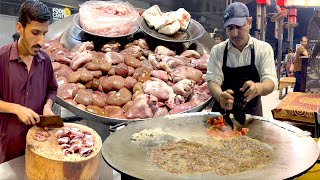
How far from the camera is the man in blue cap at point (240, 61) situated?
139 inches

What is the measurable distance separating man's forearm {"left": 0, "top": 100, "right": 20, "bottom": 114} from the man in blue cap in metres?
→ 1.84

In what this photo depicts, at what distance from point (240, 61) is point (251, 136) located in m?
1.19

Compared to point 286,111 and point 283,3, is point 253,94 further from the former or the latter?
point 283,3

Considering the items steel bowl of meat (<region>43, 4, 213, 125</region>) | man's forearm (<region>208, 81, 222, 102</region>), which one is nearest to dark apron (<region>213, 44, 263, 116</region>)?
man's forearm (<region>208, 81, 222, 102</region>)

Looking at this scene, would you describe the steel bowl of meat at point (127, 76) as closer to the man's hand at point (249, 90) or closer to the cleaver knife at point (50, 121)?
the man's hand at point (249, 90)

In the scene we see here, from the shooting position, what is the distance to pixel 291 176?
1887mm

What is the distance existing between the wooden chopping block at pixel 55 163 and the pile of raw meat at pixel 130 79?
1.83 meters

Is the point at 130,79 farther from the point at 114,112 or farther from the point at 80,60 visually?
the point at 80,60

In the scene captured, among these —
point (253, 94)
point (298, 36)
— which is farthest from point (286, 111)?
point (298, 36)

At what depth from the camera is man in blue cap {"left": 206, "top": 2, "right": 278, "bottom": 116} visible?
354cm

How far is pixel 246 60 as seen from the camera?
→ 12.2 ft

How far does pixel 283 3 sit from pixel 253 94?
1215 cm

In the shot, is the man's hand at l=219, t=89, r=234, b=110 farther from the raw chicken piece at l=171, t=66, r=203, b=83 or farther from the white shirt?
the raw chicken piece at l=171, t=66, r=203, b=83

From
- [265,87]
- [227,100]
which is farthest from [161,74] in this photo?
[227,100]
